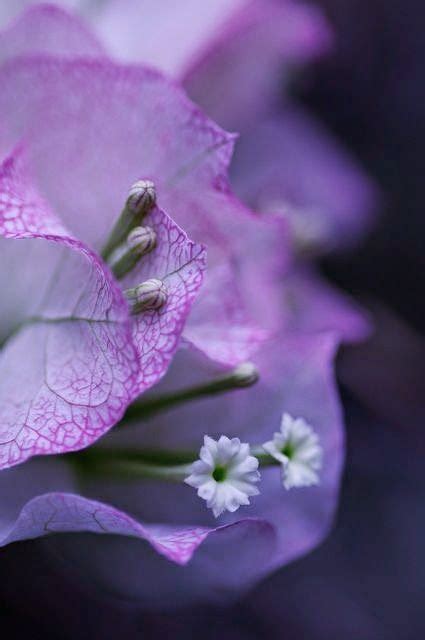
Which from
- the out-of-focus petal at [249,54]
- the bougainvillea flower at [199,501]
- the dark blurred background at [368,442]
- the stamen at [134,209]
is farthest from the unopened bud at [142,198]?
the dark blurred background at [368,442]

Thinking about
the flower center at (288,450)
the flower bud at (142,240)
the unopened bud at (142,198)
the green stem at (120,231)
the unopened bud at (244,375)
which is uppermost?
the unopened bud at (142,198)

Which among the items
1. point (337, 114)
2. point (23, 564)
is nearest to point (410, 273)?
point (337, 114)

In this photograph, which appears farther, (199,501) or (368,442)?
(368,442)

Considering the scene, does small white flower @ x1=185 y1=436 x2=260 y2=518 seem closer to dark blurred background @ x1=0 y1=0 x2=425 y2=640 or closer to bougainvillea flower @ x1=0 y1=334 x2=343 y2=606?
bougainvillea flower @ x1=0 y1=334 x2=343 y2=606

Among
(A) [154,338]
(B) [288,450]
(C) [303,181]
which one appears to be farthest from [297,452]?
(C) [303,181]

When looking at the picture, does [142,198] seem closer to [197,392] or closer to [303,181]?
[197,392]

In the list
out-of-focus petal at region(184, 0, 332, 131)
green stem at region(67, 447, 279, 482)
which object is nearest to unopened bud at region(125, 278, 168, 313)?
green stem at region(67, 447, 279, 482)

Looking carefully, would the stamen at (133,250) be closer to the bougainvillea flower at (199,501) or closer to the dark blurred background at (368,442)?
the bougainvillea flower at (199,501)
